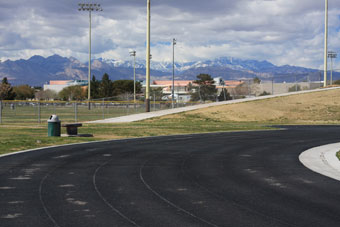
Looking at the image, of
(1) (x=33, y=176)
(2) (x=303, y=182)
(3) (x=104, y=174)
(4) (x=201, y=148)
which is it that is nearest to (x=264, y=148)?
(4) (x=201, y=148)

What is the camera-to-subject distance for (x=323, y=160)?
14.5 meters

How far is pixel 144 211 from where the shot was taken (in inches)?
302

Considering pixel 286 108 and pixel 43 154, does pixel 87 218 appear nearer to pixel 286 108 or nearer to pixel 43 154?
pixel 43 154

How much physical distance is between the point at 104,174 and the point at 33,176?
5.86 feet

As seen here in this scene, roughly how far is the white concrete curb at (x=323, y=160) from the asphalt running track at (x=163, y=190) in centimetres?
37

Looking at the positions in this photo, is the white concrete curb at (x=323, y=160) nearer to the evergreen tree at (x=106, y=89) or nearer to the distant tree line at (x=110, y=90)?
the distant tree line at (x=110, y=90)

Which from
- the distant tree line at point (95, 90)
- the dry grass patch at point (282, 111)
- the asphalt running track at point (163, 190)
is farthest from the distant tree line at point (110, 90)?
the asphalt running track at point (163, 190)

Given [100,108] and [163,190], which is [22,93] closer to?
[100,108]

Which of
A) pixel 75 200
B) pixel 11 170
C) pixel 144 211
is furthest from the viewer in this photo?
pixel 11 170

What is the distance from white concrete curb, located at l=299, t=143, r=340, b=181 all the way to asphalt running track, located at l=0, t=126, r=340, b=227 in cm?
37

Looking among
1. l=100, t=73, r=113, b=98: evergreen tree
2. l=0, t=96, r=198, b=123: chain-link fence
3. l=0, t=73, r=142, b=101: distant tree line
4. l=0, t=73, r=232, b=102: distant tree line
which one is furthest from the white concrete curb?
l=0, t=73, r=142, b=101: distant tree line

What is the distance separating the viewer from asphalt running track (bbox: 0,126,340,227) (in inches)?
285

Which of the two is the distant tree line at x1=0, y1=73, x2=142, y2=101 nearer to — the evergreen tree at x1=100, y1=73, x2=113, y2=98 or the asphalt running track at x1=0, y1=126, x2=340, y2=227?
the evergreen tree at x1=100, y1=73, x2=113, y2=98

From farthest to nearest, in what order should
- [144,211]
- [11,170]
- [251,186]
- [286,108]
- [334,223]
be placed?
[286,108] < [11,170] < [251,186] < [144,211] < [334,223]
